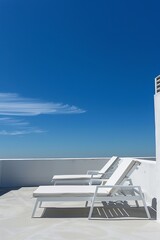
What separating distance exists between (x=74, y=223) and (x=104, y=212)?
0.94 metres

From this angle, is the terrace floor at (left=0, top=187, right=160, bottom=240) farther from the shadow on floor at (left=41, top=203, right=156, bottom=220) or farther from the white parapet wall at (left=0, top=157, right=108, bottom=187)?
the white parapet wall at (left=0, top=157, right=108, bottom=187)

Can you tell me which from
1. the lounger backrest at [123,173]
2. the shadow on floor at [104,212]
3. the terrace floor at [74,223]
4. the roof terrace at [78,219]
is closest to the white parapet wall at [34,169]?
the roof terrace at [78,219]

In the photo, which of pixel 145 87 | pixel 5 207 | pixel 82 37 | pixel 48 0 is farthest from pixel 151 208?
pixel 145 87

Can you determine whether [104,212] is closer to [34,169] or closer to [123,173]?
[123,173]

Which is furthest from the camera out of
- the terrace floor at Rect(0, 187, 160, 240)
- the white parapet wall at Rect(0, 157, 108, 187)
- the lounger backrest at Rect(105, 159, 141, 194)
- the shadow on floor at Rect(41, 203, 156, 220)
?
the white parapet wall at Rect(0, 157, 108, 187)

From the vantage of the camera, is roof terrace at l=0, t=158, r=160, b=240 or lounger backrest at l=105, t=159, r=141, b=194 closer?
roof terrace at l=0, t=158, r=160, b=240

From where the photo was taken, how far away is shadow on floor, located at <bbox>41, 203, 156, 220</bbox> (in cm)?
494

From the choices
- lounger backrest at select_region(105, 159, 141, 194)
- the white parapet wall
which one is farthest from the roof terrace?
the white parapet wall

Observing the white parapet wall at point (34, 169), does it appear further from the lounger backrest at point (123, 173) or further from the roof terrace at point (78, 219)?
the lounger backrest at point (123, 173)

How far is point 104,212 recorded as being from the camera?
524 cm

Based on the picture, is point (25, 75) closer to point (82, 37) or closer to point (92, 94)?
point (82, 37)

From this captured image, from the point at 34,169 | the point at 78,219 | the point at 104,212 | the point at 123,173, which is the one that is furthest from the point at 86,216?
the point at 34,169

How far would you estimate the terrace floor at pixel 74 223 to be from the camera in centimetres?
383

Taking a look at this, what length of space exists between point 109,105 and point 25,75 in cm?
811
